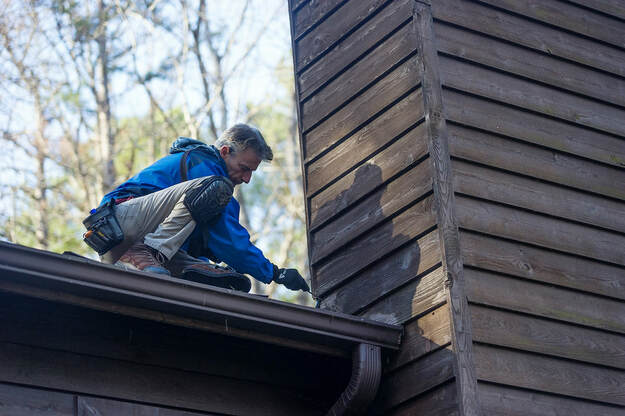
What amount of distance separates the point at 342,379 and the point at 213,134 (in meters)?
13.7

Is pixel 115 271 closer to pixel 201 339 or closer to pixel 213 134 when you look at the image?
pixel 201 339

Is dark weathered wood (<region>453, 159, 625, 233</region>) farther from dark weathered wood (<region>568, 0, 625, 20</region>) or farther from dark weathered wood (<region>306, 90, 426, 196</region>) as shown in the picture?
dark weathered wood (<region>568, 0, 625, 20</region>)

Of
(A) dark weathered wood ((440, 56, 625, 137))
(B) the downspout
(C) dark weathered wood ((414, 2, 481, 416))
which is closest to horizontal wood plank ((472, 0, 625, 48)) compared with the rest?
(A) dark weathered wood ((440, 56, 625, 137))

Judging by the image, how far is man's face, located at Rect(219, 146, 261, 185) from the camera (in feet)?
18.9

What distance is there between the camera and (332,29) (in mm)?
6246

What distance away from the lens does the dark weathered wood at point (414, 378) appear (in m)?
4.50

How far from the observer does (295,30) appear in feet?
21.9

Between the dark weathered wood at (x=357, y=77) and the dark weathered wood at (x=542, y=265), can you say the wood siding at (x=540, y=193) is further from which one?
the dark weathered wood at (x=357, y=77)

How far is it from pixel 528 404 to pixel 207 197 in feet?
6.54

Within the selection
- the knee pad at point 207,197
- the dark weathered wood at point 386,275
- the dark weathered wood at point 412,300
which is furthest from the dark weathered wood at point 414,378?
the knee pad at point 207,197

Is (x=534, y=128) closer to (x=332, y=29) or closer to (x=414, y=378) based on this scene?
(x=332, y=29)

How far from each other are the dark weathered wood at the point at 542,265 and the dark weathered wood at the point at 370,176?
0.50 metres

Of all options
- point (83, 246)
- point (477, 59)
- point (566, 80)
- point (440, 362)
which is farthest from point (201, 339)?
point (83, 246)

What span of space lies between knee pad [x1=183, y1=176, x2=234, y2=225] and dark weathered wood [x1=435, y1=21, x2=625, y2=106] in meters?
1.56
